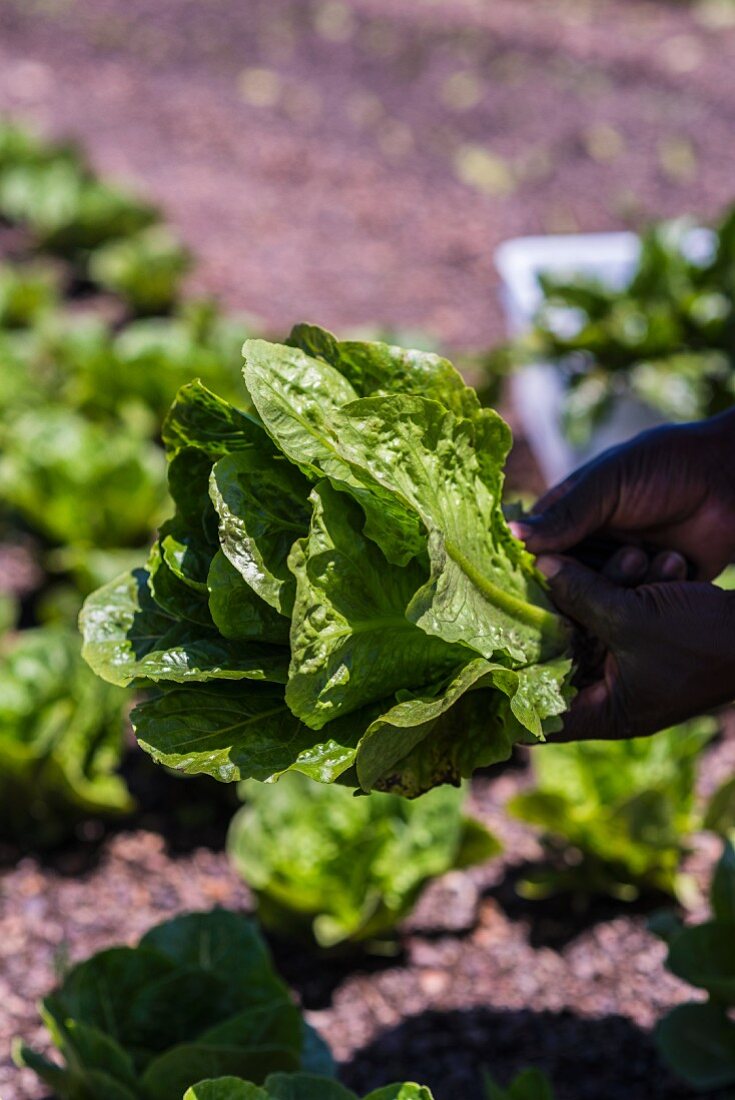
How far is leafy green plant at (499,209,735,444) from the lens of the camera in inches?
165

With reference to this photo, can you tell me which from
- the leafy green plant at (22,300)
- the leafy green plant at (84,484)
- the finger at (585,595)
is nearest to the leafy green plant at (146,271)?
the leafy green plant at (22,300)

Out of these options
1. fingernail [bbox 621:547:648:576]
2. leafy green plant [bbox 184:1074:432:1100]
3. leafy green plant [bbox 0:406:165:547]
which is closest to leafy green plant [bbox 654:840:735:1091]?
fingernail [bbox 621:547:648:576]

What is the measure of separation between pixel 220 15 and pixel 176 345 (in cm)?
623

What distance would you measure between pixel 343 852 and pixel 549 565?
121 centimetres

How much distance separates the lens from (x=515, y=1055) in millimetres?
2928

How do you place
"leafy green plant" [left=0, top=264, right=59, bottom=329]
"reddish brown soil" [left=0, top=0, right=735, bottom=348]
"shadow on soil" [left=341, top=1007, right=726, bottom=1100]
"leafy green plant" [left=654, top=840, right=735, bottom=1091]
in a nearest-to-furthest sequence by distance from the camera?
"leafy green plant" [left=654, top=840, right=735, bottom=1091] → "shadow on soil" [left=341, top=1007, right=726, bottom=1100] → "leafy green plant" [left=0, top=264, right=59, bottom=329] → "reddish brown soil" [left=0, top=0, right=735, bottom=348]

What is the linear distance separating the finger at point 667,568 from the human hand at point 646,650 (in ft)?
0.81

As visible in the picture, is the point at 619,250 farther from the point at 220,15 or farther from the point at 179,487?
the point at 220,15

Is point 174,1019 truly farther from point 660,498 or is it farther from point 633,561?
point 660,498

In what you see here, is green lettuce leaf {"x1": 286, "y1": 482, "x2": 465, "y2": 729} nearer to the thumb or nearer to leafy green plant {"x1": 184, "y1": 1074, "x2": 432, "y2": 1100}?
the thumb

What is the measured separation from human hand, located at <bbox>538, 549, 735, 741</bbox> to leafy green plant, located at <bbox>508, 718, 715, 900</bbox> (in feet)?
3.37

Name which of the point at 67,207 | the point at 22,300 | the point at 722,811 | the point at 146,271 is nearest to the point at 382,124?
the point at 67,207

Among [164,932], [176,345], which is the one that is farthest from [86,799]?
[176,345]

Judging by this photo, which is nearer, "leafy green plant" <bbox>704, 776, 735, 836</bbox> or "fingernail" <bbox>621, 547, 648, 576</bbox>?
"fingernail" <bbox>621, 547, 648, 576</bbox>
